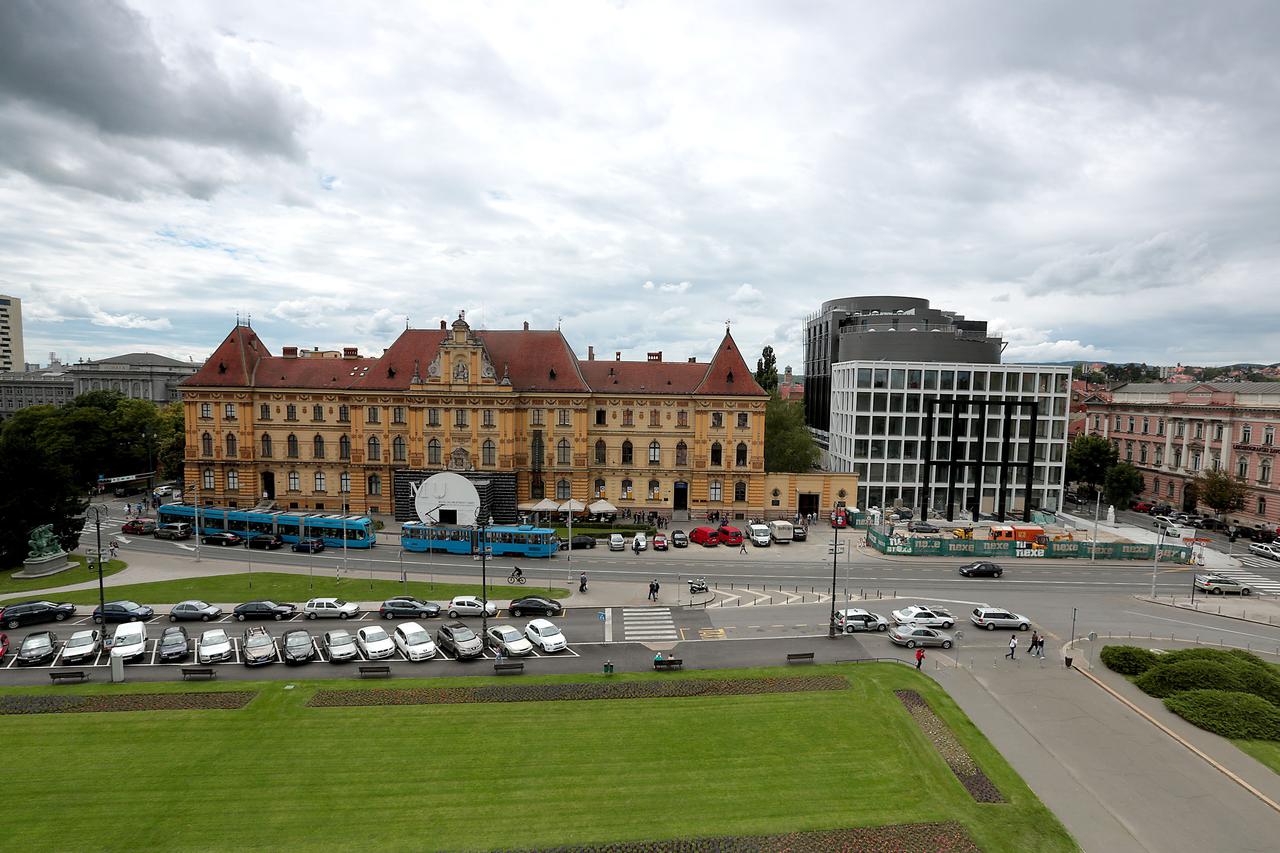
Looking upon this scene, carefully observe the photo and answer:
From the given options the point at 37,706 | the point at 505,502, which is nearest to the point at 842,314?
the point at 505,502

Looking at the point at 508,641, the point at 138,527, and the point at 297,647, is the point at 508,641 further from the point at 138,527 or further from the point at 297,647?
the point at 138,527

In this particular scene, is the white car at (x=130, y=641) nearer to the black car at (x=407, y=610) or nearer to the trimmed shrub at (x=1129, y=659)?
the black car at (x=407, y=610)

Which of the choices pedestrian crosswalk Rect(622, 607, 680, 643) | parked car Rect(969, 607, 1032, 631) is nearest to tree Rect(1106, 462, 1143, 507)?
parked car Rect(969, 607, 1032, 631)

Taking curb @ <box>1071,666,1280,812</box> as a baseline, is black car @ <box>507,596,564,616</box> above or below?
above

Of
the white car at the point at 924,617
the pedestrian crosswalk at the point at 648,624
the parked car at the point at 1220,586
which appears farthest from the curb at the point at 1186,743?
the parked car at the point at 1220,586

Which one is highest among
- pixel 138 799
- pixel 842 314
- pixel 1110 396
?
pixel 842 314

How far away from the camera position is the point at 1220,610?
Answer: 4872 cm

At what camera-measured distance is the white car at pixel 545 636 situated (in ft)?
126

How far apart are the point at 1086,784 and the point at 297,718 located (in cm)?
3269

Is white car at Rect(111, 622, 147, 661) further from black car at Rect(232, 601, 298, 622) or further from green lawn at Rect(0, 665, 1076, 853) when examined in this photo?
black car at Rect(232, 601, 298, 622)

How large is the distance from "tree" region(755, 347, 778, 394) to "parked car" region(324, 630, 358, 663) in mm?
72237

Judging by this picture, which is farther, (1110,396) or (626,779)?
(1110,396)

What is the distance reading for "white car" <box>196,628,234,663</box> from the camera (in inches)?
1430

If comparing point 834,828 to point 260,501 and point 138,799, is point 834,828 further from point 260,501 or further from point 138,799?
point 260,501
